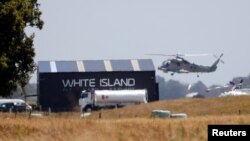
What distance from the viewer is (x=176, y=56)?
13425cm

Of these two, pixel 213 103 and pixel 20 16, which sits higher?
pixel 20 16

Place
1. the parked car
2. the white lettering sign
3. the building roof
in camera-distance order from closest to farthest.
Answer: the parked car, the white lettering sign, the building roof

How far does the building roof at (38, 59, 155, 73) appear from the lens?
120 m

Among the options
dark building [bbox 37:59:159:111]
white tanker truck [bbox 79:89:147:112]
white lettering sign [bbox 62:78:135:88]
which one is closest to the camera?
white tanker truck [bbox 79:89:147:112]

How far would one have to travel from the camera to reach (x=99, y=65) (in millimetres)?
123375

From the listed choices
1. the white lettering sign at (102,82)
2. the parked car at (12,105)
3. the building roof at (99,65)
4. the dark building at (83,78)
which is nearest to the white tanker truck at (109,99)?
the parked car at (12,105)

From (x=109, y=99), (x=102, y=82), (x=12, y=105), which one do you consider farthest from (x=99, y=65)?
(x=109, y=99)

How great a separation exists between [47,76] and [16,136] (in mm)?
83980

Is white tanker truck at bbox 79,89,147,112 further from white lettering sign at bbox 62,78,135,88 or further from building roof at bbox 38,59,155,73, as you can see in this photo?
building roof at bbox 38,59,155,73

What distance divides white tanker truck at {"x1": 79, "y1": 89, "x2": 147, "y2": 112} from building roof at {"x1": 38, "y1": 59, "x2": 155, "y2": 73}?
1896 centimetres

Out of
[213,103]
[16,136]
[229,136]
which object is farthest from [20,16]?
[213,103]

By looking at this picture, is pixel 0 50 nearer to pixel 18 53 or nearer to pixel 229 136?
pixel 18 53

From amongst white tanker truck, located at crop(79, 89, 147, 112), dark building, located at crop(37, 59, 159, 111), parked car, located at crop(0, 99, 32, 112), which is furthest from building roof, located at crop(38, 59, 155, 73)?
white tanker truck, located at crop(79, 89, 147, 112)

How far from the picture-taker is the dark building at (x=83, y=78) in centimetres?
11578
